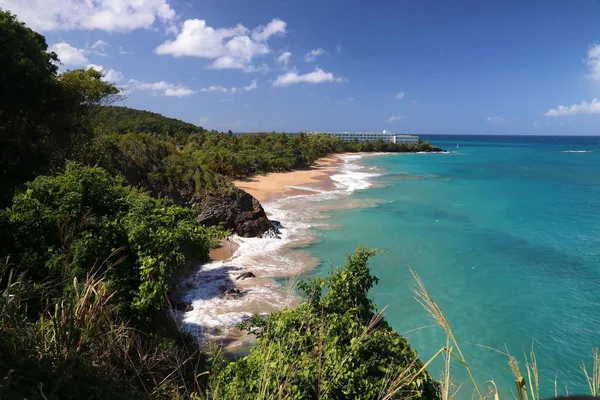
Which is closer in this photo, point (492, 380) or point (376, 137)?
point (492, 380)

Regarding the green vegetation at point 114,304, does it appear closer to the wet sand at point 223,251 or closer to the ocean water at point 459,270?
the ocean water at point 459,270

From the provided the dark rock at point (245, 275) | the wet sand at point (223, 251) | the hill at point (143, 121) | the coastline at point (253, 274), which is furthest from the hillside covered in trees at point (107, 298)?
the hill at point (143, 121)

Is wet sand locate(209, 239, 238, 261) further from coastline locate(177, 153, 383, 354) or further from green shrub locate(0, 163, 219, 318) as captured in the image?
green shrub locate(0, 163, 219, 318)

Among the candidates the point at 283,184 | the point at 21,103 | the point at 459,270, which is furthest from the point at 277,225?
the point at 283,184

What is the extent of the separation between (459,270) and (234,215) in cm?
1175

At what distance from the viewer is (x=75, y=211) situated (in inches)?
299

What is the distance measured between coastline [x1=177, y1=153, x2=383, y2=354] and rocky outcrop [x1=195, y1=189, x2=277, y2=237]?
648 millimetres

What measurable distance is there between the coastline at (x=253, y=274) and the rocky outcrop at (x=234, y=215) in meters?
0.65

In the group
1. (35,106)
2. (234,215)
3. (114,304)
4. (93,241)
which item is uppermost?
(35,106)

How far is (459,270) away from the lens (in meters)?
16.5

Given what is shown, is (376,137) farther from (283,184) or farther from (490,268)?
(490,268)

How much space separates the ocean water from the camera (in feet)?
35.6

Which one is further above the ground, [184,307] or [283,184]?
[283,184]

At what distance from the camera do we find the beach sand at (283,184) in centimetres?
3269
